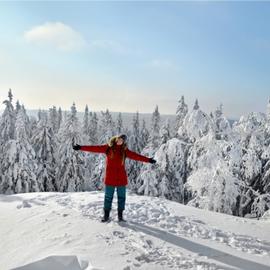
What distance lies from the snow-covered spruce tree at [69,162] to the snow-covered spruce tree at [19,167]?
4.76m

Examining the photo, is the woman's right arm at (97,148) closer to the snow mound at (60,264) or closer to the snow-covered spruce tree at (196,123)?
the snow mound at (60,264)

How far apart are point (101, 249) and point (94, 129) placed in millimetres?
73675

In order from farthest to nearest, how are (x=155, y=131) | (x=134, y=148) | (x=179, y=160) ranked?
(x=134, y=148)
(x=155, y=131)
(x=179, y=160)

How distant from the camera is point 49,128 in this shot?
115 feet

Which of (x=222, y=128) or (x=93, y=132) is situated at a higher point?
(x=222, y=128)

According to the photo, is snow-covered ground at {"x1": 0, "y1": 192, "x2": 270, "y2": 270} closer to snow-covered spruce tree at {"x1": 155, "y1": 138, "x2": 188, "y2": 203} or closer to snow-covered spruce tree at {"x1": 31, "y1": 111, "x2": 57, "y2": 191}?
snow-covered spruce tree at {"x1": 155, "y1": 138, "x2": 188, "y2": 203}

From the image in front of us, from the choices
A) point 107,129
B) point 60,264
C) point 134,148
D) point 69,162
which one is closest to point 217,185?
point 60,264

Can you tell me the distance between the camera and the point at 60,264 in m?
5.57

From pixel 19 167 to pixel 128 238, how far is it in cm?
2418

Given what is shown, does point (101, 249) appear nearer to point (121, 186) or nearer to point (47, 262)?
point (47, 262)

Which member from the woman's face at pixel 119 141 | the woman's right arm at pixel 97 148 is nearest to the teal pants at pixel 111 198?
the woman's right arm at pixel 97 148

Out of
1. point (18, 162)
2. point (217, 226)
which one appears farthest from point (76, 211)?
point (18, 162)

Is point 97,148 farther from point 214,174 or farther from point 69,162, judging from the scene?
point 69,162

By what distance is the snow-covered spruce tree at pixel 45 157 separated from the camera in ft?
110
